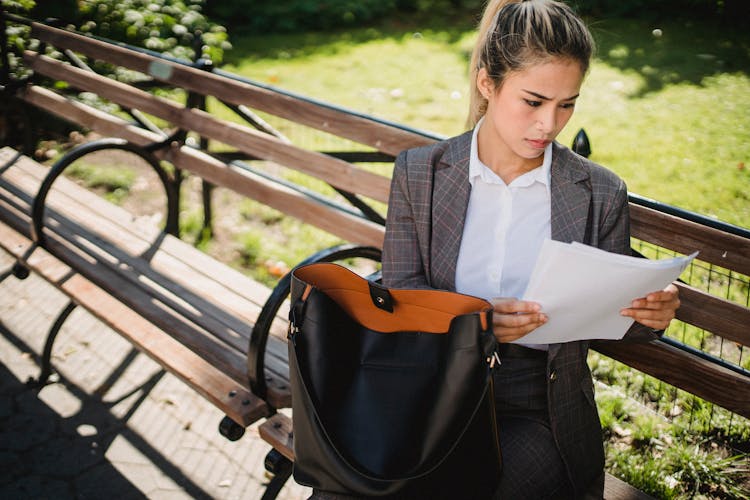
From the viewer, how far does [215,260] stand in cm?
324

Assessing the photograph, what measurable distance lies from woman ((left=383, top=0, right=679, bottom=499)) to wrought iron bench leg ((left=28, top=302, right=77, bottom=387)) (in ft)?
6.72

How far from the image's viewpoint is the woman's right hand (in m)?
1.66

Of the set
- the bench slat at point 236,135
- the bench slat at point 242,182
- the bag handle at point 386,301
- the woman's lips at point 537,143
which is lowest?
the bench slat at point 242,182

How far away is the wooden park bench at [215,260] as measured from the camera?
84.3 inches

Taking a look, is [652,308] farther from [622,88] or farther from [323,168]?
[622,88]

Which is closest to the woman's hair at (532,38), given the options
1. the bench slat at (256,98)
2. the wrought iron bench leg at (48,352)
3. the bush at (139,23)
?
the bench slat at (256,98)

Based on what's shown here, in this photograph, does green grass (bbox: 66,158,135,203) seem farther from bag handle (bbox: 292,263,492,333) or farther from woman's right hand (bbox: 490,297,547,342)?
woman's right hand (bbox: 490,297,547,342)

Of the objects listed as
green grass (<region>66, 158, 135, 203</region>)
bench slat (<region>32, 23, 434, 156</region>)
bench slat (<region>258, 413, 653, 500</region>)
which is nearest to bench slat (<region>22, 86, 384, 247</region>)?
bench slat (<region>32, 23, 434, 156</region>)

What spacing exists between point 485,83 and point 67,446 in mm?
2452

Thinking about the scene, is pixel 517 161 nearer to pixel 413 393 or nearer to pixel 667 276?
pixel 667 276

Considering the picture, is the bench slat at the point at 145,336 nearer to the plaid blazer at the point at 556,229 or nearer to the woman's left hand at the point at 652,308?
the plaid blazer at the point at 556,229

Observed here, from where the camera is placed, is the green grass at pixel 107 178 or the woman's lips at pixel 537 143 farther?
the green grass at pixel 107 178

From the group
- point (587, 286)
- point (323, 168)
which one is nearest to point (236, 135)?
point (323, 168)

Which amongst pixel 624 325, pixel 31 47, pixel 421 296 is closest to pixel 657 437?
pixel 624 325
